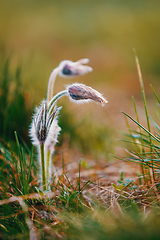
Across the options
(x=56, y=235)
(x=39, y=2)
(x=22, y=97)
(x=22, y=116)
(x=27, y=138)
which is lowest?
(x=56, y=235)

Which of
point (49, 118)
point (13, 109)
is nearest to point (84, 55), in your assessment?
point (13, 109)

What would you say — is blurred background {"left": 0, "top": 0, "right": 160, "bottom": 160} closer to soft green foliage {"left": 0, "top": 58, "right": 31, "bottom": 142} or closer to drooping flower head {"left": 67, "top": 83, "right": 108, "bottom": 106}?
soft green foliage {"left": 0, "top": 58, "right": 31, "bottom": 142}

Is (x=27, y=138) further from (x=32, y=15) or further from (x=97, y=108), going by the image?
(x=32, y=15)

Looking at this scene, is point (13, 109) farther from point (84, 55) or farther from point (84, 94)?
point (84, 55)

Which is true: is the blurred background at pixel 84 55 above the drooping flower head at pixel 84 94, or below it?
above

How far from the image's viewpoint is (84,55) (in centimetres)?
657

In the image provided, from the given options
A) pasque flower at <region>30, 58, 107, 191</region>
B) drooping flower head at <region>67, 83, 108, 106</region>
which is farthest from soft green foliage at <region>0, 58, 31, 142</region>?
drooping flower head at <region>67, 83, 108, 106</region>

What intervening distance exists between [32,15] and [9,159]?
28.2ft

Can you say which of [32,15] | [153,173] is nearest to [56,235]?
[153,173]

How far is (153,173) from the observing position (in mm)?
1085

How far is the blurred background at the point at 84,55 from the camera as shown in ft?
6.97

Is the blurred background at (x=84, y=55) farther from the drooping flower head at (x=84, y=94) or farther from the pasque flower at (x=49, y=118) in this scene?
the drooping flower head at (x=84, y=94)

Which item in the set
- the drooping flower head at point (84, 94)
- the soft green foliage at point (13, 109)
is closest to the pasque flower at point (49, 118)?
Result: the drooping flower head at point (84, 94)

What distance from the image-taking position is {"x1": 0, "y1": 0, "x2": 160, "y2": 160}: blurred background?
2.12 m
